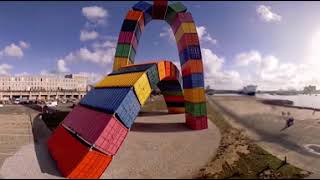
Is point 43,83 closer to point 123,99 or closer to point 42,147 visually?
point 42,147

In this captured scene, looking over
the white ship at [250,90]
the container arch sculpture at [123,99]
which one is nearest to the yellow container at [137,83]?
the container arch sculpture at [123,99]

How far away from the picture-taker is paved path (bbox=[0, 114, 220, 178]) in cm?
2016

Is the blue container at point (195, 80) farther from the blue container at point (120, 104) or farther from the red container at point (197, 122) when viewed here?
the blue container at point (120, 104)

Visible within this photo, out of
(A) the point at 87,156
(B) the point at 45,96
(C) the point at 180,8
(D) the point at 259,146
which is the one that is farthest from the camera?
(B) the point at 45,96

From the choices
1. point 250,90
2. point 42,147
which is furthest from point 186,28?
point 250,90

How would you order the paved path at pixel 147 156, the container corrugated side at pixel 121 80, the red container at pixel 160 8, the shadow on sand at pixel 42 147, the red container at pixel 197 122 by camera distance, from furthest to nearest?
the red container at pixel 160 8
the red container at pixel 197 122
the container corrugated side at pixel 121 80
the shadow on sand at pixel 42 147
the paved path at pixel 147 156

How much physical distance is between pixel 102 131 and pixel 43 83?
137939 millimetres

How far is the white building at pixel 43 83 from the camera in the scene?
12558 cm

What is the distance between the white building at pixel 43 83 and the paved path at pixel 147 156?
106 metres

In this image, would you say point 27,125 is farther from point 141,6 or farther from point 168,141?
point 141,6

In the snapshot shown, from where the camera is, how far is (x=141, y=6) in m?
44.9

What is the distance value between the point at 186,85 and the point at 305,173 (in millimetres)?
20463

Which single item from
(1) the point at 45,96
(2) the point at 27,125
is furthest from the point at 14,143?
(1) the point at 45,96

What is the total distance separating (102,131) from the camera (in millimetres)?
21594
